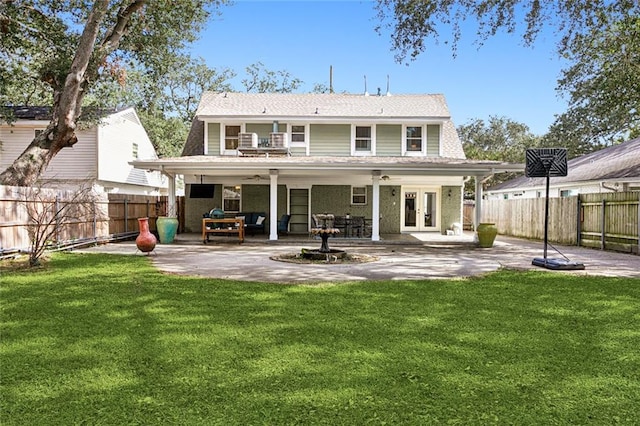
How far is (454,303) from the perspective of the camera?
634 cm

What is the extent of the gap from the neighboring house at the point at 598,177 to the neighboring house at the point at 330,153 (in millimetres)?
5806

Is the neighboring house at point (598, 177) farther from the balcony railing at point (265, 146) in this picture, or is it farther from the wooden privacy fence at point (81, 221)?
the wooden privacy fence at point (81, 221)

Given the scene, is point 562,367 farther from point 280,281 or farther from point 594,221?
point 594,221

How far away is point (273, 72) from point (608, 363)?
121ft

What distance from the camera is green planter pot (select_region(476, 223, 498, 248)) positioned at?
14.8 m

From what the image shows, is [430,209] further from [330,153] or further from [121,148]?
[121,148]

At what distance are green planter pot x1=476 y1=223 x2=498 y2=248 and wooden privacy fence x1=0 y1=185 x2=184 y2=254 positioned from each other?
1237cm

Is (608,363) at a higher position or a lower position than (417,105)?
lower

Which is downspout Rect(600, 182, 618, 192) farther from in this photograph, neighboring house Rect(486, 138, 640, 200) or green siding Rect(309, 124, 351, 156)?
green siding Rect(309, 124, 351, 156)

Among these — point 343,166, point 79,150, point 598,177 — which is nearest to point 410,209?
point 343,166

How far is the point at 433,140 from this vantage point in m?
19.1

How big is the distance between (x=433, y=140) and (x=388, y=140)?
1.95m

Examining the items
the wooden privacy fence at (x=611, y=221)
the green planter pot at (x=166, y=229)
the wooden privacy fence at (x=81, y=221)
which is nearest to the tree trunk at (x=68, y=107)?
the wooden privacy fence at (x=81, y=221)

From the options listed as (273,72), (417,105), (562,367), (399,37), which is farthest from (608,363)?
(273,72)
